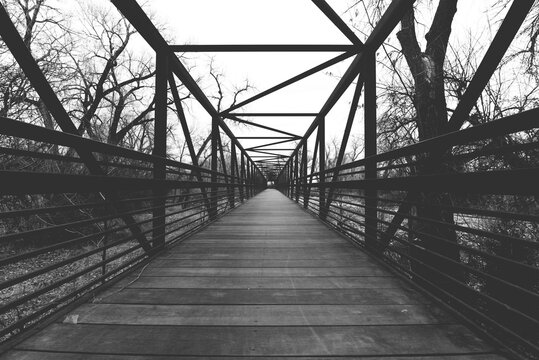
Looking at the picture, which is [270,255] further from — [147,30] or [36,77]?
[147,30]

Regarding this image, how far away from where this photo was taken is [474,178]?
1643mm

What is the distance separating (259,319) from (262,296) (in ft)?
1.06

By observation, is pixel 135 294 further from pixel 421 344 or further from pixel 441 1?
pixel 441 1

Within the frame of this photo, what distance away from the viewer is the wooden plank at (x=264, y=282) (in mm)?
2176

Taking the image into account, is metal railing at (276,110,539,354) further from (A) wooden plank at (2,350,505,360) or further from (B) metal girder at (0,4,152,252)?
(B) metal girder at (0,4,152,252)

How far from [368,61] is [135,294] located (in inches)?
147

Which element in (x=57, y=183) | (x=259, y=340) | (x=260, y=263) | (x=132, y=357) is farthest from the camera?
(x=260, y=263)

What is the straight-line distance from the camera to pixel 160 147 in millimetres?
3541

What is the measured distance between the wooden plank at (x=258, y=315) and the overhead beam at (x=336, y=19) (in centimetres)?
320

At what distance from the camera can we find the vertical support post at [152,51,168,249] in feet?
10.5

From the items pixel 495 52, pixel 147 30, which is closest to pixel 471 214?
pixel 495 52

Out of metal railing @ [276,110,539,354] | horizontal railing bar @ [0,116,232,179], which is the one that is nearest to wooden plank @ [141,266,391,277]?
metal railing @ [276,110,539,354]

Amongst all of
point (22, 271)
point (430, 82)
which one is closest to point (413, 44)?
point (430, 82)

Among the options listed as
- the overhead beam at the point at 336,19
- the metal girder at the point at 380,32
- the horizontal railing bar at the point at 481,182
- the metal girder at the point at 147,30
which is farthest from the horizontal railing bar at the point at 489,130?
the metal girder at the point at 147,30
